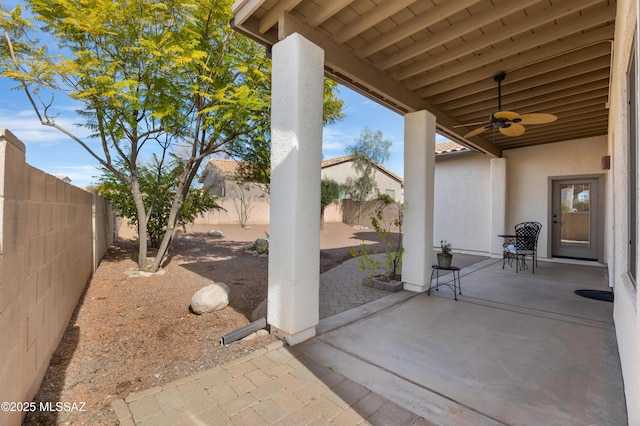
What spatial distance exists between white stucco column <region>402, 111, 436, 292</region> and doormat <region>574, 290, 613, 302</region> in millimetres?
2455

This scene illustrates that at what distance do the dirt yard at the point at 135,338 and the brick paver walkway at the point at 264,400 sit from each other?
0.19 m

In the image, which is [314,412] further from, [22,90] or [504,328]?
[22,90]

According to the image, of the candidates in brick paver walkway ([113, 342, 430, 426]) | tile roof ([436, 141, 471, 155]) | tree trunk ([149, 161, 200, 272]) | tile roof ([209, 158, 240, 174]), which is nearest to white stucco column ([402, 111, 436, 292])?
brick paver walkway ([113, 342, 430, 426])

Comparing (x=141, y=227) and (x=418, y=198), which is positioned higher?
(x=418, y=198)

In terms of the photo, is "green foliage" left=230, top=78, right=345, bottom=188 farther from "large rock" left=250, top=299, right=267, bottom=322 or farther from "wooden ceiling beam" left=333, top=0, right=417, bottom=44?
"large rock" left=250, top=299, right=267, bottom=322

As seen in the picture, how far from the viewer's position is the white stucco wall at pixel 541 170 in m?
7.58

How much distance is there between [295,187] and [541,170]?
8576mm

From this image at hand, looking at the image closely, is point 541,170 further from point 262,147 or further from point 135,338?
point 135,338

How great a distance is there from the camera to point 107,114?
548 cm

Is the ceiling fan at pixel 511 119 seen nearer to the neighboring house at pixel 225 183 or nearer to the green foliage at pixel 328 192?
the green foliage at pixel 328 192

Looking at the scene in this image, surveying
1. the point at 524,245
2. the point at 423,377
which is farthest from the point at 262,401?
the point at 524,245

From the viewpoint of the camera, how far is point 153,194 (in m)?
7.23

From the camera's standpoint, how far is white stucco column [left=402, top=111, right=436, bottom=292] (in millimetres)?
4785

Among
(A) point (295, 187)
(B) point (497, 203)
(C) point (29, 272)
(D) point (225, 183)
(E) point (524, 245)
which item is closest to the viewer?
(C) point (29, 272)
